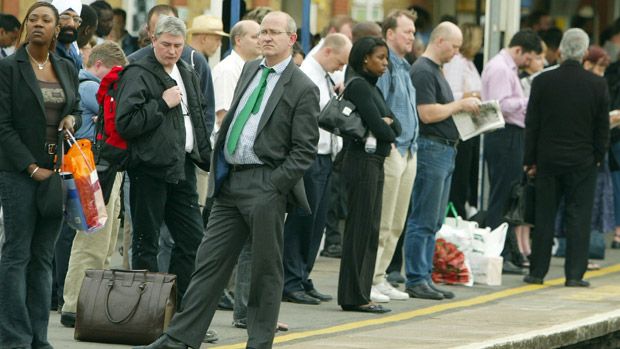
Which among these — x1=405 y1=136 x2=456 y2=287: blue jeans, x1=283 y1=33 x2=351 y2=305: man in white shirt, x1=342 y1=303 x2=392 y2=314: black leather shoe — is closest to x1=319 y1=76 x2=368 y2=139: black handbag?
x1=283 y1=33 x2=351 y2=305: man in white shirt

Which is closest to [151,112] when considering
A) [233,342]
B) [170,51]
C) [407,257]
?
[170,51]

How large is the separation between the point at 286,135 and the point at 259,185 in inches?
12.8

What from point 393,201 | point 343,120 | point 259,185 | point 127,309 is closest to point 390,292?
point 393,201

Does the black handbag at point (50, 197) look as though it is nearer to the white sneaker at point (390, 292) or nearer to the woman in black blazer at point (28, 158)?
the woman in black blazer at point (28, 158)

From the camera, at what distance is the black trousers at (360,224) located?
11539 millimetres

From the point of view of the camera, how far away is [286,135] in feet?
29.8

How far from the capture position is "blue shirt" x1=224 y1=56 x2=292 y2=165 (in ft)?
29.7

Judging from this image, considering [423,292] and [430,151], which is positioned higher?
[430,151]

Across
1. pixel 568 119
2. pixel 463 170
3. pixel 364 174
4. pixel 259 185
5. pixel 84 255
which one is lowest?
pixel 84 255

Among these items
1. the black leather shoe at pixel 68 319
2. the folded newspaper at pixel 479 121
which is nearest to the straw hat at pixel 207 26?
the folded newspaper at pixel 479 121

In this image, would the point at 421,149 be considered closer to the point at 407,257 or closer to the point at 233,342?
the point at 407,257

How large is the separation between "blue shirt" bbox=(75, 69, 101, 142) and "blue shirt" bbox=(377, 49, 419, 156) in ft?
7.74

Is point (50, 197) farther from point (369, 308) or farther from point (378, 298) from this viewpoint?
point (378, 298)

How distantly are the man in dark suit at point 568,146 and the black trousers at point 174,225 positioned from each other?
15.0 ft
